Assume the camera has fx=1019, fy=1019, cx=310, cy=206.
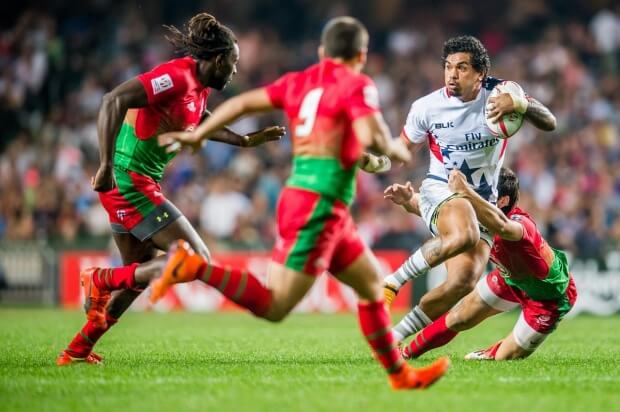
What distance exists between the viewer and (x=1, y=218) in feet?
65.0

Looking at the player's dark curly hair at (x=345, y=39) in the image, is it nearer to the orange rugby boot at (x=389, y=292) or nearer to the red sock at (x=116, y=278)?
the red sock at (x=116, y=278)

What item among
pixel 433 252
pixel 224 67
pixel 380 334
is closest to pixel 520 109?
pixel 433 252

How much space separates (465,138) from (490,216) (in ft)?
3.44

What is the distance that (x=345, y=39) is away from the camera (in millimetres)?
6652

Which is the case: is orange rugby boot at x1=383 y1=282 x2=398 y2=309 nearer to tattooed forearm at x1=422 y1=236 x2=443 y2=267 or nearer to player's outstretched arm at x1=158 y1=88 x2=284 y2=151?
tattooed forearm at x1=422 y1=236 x2=443 y2=267

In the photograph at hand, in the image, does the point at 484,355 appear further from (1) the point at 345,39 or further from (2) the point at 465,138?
(1) the point at 345,39

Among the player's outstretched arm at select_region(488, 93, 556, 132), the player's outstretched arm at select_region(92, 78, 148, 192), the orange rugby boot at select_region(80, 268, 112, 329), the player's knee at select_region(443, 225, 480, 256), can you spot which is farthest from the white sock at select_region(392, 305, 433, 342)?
the player's outstretched arm at select_region(92, 78, 148, 192)

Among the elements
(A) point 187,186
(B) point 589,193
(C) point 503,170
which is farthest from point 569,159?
(C) point 503,170

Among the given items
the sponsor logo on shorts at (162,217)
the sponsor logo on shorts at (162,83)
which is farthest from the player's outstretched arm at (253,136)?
the sponsor logo on shorts at (162,217)

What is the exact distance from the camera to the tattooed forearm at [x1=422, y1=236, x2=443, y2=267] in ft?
29.2

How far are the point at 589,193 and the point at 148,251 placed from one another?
1233 cm

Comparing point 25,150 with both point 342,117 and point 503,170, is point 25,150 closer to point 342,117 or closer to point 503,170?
point 503,170

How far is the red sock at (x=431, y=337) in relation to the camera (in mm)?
8992

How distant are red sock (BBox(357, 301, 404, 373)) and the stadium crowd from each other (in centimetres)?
1132
